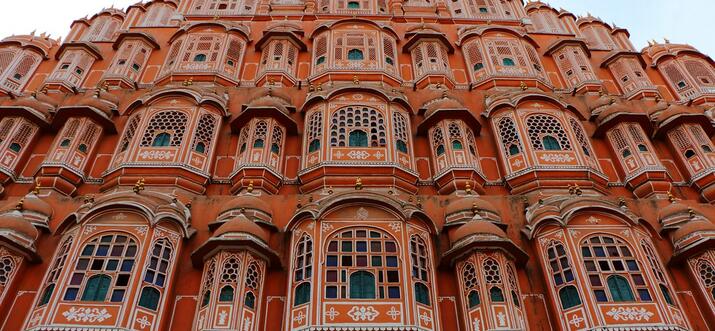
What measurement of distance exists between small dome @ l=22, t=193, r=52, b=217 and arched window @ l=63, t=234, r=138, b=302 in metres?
2.51

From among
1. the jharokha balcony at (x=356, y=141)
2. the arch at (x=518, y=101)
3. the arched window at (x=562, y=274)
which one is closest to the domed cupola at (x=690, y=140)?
the arch at (x=518, y=101)

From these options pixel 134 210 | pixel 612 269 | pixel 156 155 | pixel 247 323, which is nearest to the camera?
pixel 247 323

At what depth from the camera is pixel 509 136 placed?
63.6 feet

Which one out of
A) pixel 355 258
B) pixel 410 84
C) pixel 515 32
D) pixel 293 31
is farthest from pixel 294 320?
pixel 515 32

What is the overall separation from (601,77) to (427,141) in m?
10.0

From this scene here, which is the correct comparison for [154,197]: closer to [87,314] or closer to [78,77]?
[87,314]

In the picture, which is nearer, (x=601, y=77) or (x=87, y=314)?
(x=87, y=314)

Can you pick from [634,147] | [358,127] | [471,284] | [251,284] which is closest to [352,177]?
[358,127]

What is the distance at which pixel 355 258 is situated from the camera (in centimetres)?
1416

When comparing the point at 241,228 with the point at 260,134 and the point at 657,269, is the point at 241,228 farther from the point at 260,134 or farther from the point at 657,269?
the point at 657,269

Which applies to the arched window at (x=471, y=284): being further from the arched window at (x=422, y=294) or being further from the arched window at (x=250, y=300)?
the arched window at (x=250, y=300)

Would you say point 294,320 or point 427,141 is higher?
point 427,141

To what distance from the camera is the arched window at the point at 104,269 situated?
13.1m

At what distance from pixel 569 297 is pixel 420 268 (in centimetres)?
359
